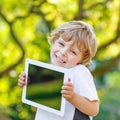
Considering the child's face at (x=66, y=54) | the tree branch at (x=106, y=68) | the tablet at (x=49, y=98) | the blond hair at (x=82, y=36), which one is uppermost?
the blond hair at (x=82, y=36)

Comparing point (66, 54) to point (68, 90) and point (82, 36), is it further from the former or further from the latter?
point (68, 90)

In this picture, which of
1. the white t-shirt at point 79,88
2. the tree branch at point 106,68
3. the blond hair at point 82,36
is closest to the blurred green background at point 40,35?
the tree branch at point 106,68

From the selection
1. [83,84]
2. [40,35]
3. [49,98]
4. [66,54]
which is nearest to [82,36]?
[66,54]

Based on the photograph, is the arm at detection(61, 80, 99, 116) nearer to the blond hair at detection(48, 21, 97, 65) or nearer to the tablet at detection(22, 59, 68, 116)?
the tablet at detection(22, 59, 68, 116)

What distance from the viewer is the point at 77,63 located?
2.98m

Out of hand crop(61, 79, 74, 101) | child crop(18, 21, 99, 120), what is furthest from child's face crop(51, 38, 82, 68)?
hand crop(61, 79, 74, 101)

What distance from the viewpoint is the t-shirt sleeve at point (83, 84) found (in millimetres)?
2904

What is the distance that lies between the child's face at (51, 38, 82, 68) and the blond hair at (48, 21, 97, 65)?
0.02m

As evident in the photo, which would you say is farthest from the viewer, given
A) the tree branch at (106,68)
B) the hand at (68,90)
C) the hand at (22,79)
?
the tree branch at (106,68)

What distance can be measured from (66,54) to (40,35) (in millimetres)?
3939

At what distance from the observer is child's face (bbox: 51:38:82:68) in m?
2.95

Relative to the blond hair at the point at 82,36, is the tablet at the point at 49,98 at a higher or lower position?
lower

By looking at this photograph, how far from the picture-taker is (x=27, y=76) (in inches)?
120

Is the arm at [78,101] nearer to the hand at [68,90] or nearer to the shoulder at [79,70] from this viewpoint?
the hand at [68,90]
